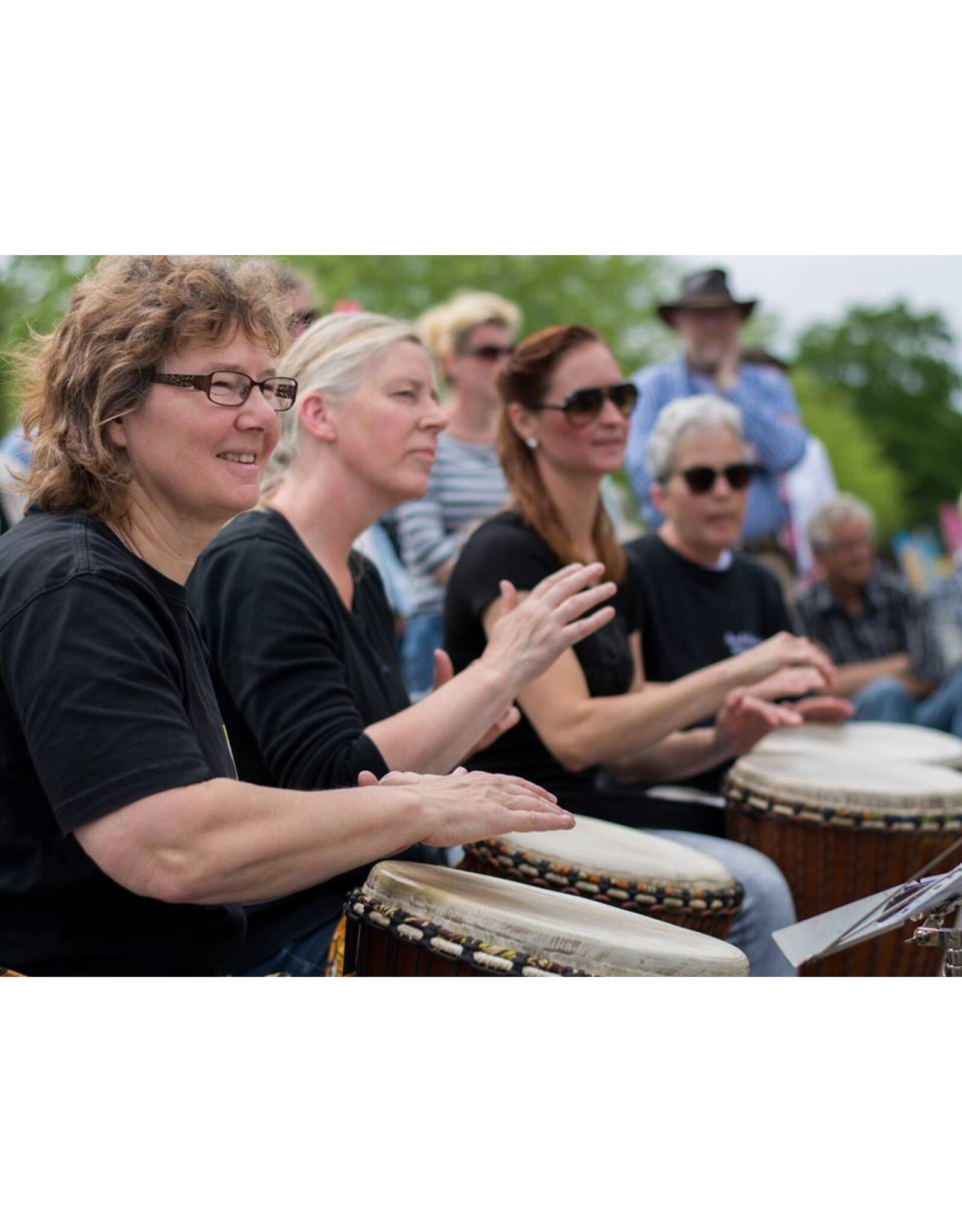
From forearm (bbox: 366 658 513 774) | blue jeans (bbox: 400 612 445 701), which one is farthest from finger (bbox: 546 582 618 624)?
blue jeans (bbox: 400 612 445 701)

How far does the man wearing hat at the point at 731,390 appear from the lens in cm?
459

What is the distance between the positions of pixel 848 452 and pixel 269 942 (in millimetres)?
29951

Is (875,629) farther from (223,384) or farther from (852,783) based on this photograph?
(223,384)

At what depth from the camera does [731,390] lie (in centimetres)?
466

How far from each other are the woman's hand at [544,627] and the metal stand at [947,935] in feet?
2.23

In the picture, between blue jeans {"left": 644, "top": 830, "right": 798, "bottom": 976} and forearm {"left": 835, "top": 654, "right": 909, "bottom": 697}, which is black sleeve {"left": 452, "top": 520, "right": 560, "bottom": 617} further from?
forearm {"left": 835, "top": 654, "right": 909, "bottom": 697}

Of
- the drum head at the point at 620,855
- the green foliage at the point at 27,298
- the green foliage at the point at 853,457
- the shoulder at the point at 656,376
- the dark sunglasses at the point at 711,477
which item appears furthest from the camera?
the green foliage at the point at 853,457

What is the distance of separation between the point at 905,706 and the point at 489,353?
221cm

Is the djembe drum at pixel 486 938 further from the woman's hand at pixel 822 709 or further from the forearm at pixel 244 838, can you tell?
the woman's hand at pixel 822 709

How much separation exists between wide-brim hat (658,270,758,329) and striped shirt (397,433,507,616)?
115 cm

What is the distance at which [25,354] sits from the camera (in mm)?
1808

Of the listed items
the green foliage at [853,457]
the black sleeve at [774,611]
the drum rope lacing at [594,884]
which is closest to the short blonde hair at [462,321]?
the black sleeve at [774,611]

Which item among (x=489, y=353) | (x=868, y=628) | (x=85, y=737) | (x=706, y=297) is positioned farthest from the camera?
(x=868, y=628)

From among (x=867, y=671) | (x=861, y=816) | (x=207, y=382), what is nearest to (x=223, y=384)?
(x=207, y=382)
